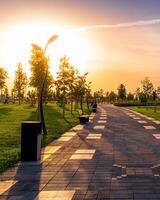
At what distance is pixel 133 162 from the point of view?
1319 centimetres

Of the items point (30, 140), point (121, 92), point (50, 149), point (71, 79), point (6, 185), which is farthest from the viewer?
point (121, 92)

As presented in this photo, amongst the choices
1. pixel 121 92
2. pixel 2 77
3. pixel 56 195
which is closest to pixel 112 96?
pixel 121 92

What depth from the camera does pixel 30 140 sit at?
13492mm

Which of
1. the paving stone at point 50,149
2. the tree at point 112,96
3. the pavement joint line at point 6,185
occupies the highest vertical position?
the tree at point 112,96

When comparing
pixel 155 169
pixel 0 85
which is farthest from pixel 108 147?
pixel 0 85

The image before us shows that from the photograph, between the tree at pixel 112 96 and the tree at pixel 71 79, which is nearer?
the tree at pixel 71 79

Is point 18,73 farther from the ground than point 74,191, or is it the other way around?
point 18,73

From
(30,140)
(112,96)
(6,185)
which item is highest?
(112,96)

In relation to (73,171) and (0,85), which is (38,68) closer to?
(0,85)

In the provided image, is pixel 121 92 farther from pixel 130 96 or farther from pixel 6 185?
pixel 6 185

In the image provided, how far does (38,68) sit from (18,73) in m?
25.4

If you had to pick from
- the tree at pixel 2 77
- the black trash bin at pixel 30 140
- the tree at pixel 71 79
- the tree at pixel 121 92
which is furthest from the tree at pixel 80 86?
the tree at pixel 121 92

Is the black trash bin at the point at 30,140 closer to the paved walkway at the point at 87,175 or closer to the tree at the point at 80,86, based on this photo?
the paved walkway at the point at 87,175

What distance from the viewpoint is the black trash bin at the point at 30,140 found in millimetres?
13406
